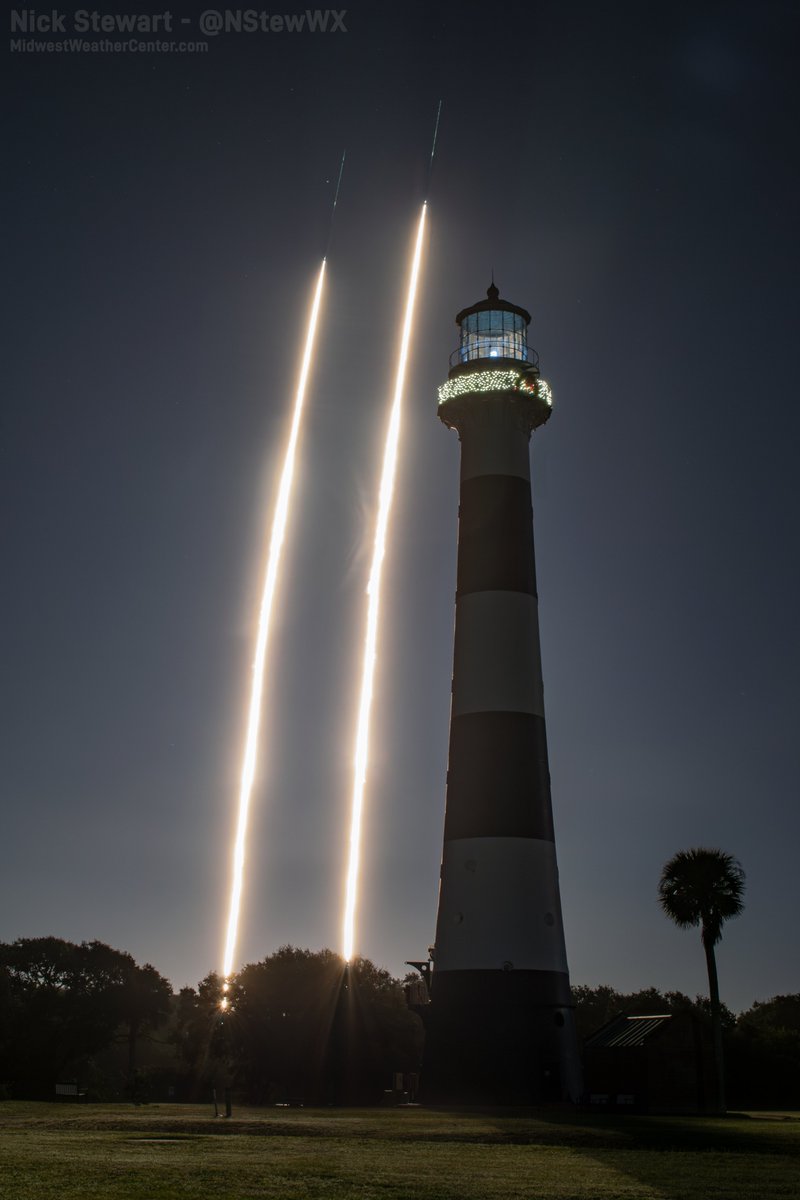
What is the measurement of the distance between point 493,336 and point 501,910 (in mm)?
24176

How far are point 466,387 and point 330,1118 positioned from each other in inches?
1107

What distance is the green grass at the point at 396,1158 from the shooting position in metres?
15.5

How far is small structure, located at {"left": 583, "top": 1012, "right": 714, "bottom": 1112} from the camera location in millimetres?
48406

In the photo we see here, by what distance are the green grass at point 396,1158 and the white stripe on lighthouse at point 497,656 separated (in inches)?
567

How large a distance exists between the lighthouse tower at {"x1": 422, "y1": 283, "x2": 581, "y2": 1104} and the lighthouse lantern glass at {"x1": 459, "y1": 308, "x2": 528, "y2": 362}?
3.86 meters

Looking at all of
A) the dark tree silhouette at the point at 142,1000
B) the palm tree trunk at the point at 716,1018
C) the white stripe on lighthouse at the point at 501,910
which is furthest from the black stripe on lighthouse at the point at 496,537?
the dark tree silhouette at the point at 142,1000

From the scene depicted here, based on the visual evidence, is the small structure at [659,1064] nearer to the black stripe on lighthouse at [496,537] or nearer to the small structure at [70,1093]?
the black stripe on lighthouse at [496,537]

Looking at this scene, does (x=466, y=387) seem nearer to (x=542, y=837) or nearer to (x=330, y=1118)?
(x=542, y=837)

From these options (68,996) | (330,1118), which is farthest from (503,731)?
(68,996)

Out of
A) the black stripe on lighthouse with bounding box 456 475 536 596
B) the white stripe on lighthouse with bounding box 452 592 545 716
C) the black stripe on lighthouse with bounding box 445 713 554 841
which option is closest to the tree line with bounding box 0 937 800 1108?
the black stripe on lighthouse with bounding box 445 713 554 841

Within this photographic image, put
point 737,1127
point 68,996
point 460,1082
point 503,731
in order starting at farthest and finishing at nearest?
point 68,996, point 503,731, point 460,1082, point 737,1127

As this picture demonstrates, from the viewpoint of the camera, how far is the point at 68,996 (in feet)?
295

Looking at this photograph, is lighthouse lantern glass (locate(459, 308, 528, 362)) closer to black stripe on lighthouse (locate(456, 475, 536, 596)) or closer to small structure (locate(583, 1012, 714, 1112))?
black stripe on lighthouse (locate(456, 475, 536, 596))

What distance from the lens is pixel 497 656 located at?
42.7 meters
